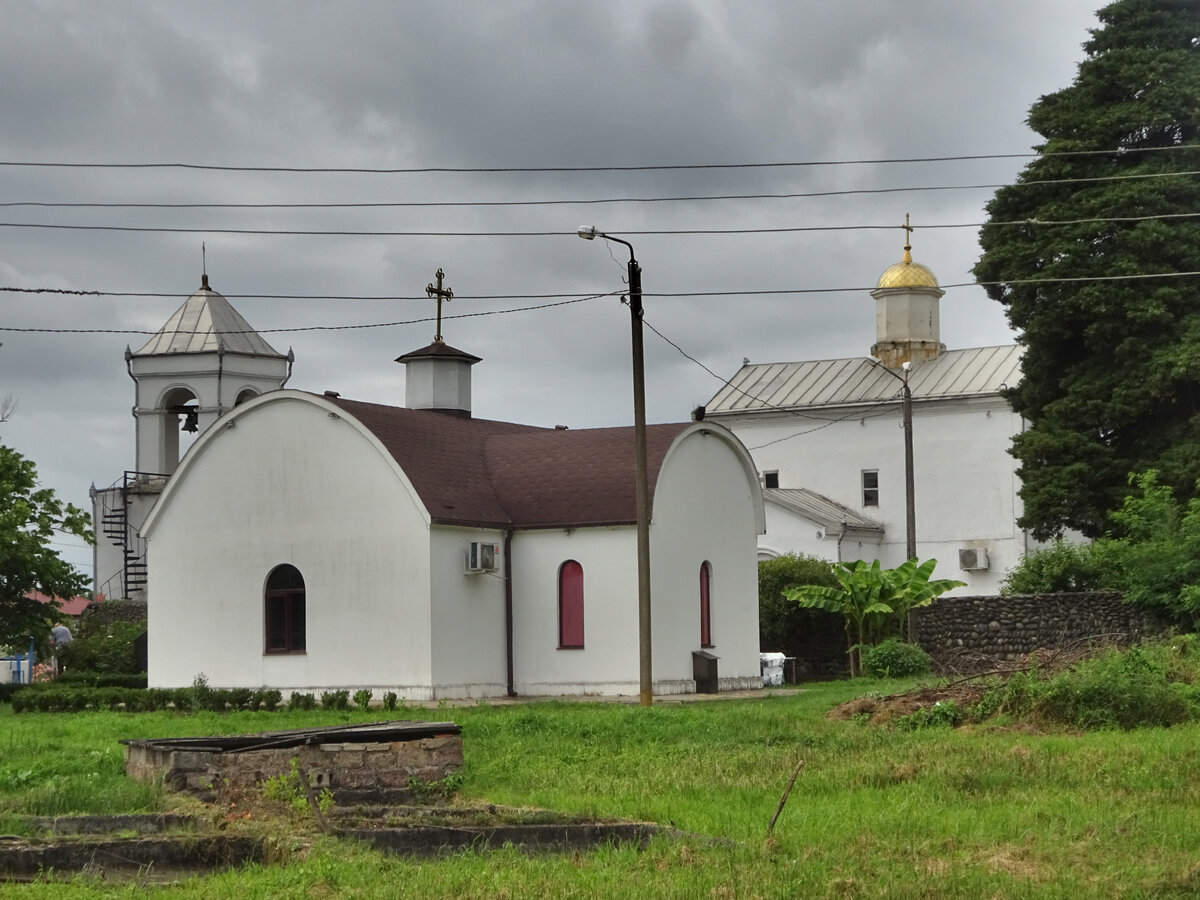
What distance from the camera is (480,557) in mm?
30516

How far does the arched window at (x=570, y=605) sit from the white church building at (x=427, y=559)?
0.04 metres

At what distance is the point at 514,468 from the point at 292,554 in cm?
501

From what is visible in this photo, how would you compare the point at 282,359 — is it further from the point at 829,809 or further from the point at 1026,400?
the point at 829,809

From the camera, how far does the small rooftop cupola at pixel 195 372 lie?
4250 cm

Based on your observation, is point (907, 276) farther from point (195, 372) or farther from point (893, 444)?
point (195, 372)

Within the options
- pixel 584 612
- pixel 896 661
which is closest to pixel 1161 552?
pixel 896 661

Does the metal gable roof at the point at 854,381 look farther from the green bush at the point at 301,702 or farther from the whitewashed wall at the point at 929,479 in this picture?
the green bush at the point at 301,702

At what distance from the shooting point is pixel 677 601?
31.9 m

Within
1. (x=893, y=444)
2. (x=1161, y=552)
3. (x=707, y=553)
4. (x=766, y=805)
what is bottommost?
(x=766, y=805)

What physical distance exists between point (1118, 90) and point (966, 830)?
3076cm

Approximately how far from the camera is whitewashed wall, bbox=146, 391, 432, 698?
98.9 ft

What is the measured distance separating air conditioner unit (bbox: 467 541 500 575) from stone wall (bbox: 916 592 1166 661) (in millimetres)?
10878

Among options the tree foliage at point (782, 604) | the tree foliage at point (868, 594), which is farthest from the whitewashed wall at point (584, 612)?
the tree foliage at point (782, 604)

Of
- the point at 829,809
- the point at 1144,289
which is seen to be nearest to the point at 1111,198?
the point at 1144,289
